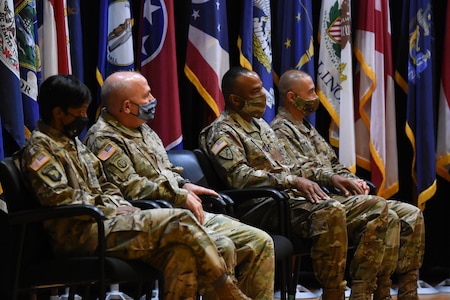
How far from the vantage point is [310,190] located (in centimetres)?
457

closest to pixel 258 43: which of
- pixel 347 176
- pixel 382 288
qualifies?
pixel 347 176

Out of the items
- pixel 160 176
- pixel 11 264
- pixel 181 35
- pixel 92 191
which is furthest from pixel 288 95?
pixel 11 264

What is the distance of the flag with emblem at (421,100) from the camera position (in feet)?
20.3

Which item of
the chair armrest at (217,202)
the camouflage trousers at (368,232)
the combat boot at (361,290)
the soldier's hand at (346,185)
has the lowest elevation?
the combat boot at (361,290)

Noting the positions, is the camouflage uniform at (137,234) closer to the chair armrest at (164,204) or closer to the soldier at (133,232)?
the soldier at (133,232)

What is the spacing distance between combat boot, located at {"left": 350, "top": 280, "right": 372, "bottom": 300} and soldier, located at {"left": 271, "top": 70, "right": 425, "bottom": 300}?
0.19 meters

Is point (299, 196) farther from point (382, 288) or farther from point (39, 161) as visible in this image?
point (39, 161)

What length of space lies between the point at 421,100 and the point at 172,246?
324 cm

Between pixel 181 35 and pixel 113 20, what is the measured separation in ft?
2.36

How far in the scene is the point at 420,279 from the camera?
6441 millimetres

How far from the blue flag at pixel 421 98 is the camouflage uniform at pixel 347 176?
3.62 feet

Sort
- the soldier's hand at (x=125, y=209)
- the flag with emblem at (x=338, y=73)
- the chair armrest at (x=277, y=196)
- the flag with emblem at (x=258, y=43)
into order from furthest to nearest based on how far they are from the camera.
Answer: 1. the flag with emblem at (x=338, y=73)
2. the flag with emblem at (x=258, y=43)
3. the chair armrest at (x=277, y=196)
4. the soldier's hand at (x=125, y=209)

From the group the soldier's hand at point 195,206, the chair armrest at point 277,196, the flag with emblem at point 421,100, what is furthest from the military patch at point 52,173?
the flag with emblem at point 421,100

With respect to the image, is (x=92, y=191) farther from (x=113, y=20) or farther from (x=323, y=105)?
(x=323, y=105)
